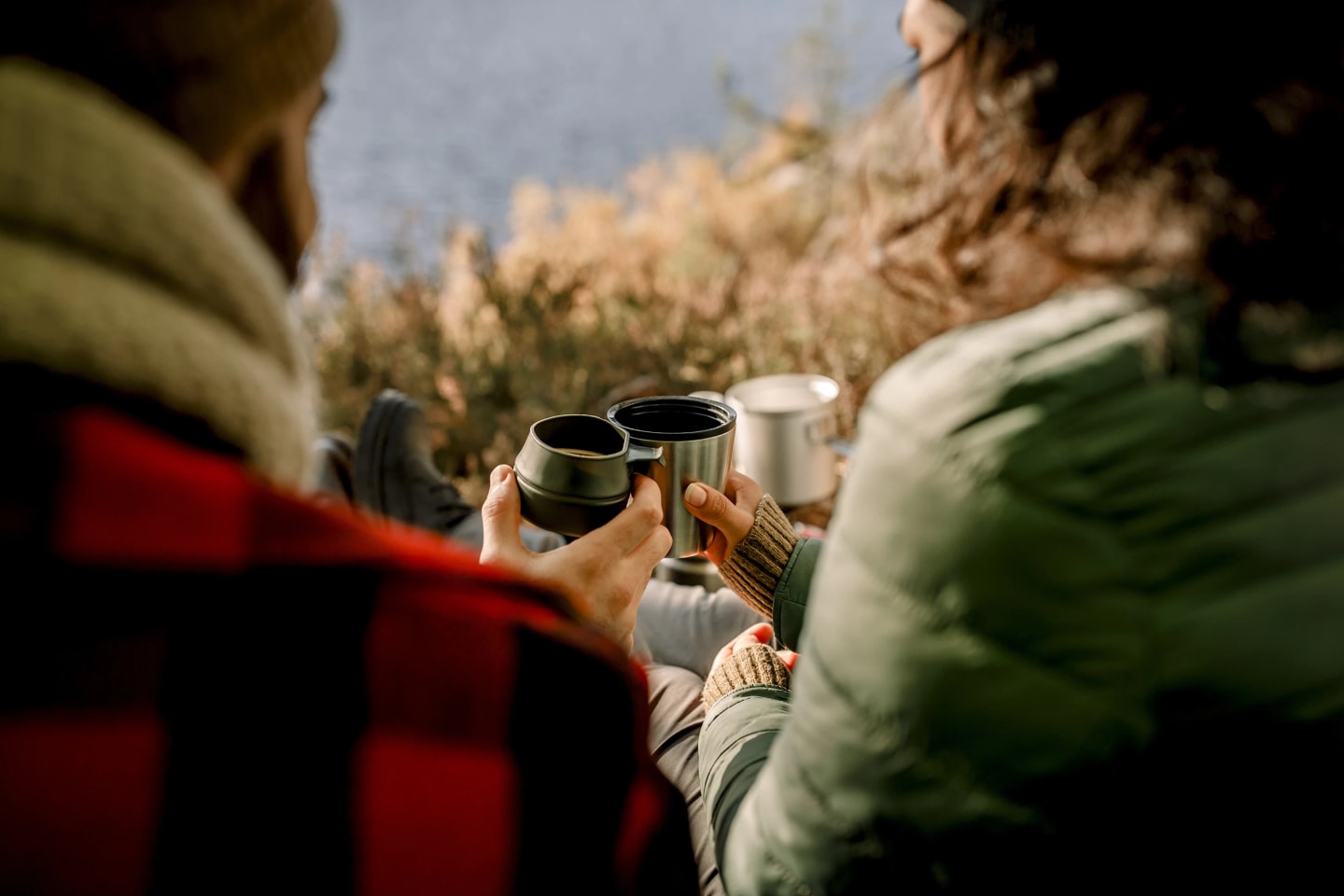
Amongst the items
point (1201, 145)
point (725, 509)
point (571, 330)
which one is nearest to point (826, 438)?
point (725, 509)

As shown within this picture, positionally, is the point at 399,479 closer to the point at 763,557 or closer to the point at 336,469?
the point at 336,469

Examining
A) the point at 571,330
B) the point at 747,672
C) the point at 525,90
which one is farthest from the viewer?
the point at 525,90

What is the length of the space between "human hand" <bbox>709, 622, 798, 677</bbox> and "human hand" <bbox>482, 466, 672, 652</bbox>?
0.92ft

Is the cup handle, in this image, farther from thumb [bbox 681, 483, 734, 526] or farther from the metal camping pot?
the metal camping pot

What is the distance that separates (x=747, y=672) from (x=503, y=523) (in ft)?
1.46

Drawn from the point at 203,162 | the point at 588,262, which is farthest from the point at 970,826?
the point at 588,262

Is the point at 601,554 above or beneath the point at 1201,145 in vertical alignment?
beneath

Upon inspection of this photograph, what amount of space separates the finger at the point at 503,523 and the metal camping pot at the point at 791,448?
2.75ft

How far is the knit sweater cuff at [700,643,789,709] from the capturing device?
1.43m

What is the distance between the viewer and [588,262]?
420 cm

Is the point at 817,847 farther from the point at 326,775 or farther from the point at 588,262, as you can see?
the point at 588,262

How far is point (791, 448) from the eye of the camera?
2.14 m

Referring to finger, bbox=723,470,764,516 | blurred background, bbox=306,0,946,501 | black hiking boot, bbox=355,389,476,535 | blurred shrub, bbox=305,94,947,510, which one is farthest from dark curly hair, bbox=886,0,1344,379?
black hiking boot, bbox=355,389,476,535

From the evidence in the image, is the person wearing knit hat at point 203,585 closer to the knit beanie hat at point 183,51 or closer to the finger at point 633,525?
the knit beanie hat at point 183,51
